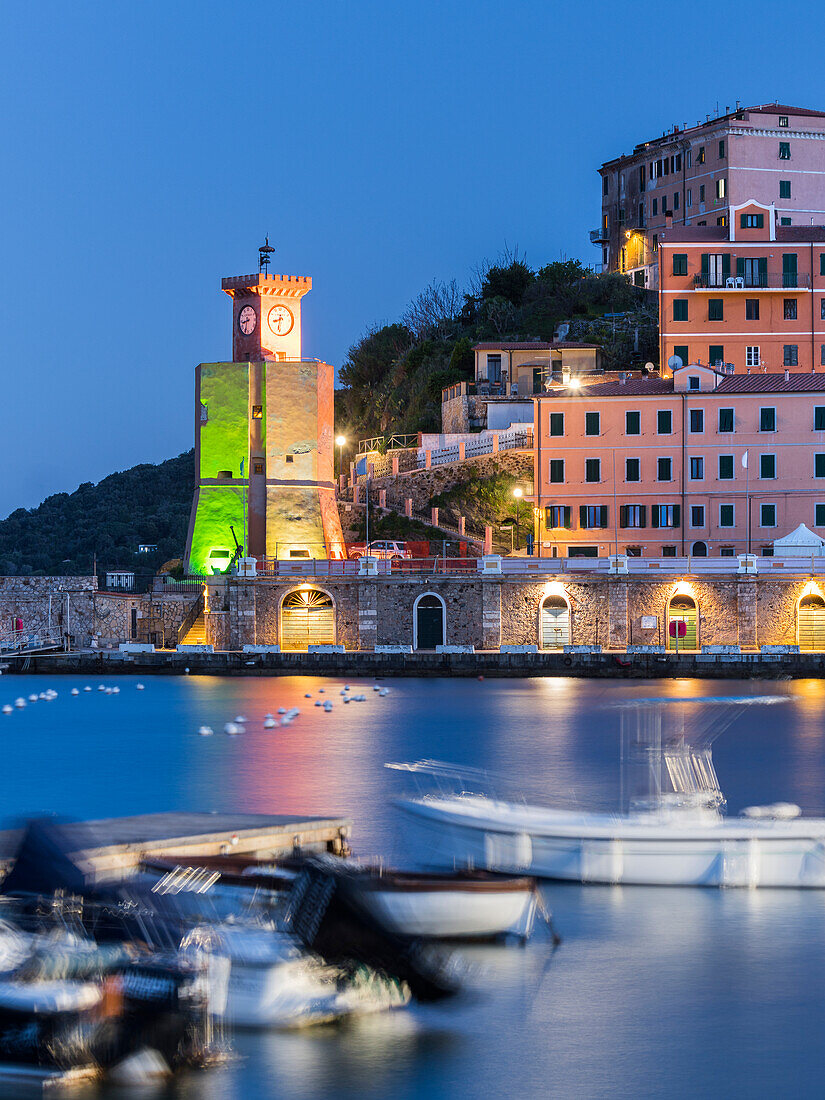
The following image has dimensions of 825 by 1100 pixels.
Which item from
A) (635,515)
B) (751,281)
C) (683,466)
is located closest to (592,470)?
(635,515)

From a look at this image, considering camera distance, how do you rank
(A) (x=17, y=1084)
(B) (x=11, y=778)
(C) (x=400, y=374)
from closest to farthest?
(A) (x=17, y=1084) < (B) (x=11, y=778) < (C) (x=400, y=374)

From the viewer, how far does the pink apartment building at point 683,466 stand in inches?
1887

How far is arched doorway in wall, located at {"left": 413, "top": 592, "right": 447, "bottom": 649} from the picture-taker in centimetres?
4775

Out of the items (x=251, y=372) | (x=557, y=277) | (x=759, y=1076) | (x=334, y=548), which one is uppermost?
(x=557, y=277)

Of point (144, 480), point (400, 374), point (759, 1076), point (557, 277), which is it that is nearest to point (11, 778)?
point (759, 1076)

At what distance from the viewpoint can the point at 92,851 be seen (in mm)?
15578

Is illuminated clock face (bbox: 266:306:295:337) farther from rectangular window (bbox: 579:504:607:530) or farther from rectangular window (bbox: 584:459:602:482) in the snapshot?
rectangular window (bbox: 579:504:607:530)

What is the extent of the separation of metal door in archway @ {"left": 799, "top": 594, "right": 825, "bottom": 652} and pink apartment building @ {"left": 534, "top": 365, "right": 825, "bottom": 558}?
2.71 meters

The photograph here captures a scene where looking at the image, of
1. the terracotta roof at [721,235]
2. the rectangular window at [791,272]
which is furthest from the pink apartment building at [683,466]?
the terracotta roof at [721,235]

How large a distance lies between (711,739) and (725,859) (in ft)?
54.3

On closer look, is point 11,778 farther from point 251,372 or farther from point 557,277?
point 557,277

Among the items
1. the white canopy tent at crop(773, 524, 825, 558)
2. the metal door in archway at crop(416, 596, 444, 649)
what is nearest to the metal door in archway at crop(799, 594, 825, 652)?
the white canopy tent at crop(773, 524, 825, 558)

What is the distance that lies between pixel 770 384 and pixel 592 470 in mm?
6640

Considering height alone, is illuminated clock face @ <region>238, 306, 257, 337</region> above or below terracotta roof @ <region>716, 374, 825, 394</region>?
above
